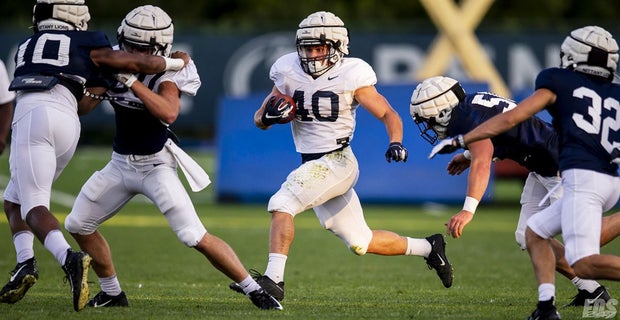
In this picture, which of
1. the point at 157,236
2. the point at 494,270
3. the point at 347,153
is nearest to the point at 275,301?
the point at 347,153

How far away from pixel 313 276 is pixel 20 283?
3.13m

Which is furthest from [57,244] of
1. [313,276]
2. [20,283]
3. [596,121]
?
[313,276]

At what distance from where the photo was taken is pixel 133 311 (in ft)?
21.4

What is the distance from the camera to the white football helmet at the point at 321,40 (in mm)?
7211

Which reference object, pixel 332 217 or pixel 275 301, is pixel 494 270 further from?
pixel 275 301

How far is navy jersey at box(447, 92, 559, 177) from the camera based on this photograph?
6781 mm

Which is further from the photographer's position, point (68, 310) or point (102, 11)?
point (102, 11)

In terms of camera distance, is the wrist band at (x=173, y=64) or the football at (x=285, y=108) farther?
the football at (x=285, y=108)

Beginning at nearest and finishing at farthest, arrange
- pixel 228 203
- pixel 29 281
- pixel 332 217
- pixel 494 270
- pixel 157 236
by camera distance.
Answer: pixel 29 281 < pixel 332 217 < pixel 494 270 < pixel 157 236 < pixel 228 203

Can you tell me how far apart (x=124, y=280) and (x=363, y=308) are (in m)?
2.56

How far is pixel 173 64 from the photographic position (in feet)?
21.2

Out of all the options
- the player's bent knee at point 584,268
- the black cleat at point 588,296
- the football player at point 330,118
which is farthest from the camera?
the football player at point 330,118

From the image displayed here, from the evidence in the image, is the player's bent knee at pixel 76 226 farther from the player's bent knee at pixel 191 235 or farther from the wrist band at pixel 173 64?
the wrist band at pixel 173 64

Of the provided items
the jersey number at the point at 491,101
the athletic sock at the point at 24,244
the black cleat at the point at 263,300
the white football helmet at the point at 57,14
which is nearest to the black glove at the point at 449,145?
the jersey number at the point at 491,101
